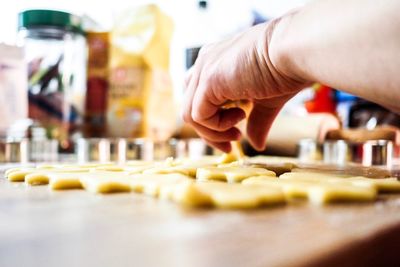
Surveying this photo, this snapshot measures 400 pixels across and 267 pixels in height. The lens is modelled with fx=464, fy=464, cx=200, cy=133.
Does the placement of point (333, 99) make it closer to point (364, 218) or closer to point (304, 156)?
point (304, 156)

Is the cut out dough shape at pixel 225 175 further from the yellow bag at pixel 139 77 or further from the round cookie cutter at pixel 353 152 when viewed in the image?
the yellow bag at pixel 139 77

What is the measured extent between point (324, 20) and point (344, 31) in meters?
0.03

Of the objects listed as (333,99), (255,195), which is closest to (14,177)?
(255,195)

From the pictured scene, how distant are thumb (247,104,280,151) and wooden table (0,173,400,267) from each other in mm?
376

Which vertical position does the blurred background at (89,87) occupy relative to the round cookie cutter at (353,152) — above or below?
above

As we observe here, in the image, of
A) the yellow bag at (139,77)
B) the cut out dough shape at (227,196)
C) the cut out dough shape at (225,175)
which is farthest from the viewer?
the yellow bag at (139,77)

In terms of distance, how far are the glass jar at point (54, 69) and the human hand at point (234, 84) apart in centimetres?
45

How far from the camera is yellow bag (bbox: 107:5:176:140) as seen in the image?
105 cm

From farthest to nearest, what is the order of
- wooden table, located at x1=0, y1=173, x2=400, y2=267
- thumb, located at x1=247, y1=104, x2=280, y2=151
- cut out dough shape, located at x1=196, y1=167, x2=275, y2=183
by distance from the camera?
thumb, located at x1=247, y1=104, x2=280, y2=151 → cut out dough shape, located at x1=196, y1=167, x2=275, y2=183 → wooden table, located at x1=0, y1=173, x2=400, y2=267

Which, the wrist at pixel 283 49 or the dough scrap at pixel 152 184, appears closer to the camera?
the dough scrap at pixel 152 184

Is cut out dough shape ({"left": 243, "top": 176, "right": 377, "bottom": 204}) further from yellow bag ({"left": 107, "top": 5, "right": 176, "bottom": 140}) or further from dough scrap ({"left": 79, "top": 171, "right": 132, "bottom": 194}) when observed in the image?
yellow bag ({"left": 107, "top": 5, "right": 176, "bottom": 140})

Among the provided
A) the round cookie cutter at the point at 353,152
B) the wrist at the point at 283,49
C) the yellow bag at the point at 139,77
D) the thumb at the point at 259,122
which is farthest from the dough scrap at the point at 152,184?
the yellow bag at the point at 139,77

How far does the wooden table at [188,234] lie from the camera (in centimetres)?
18

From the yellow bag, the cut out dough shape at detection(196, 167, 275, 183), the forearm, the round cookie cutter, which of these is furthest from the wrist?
the yellow bag
